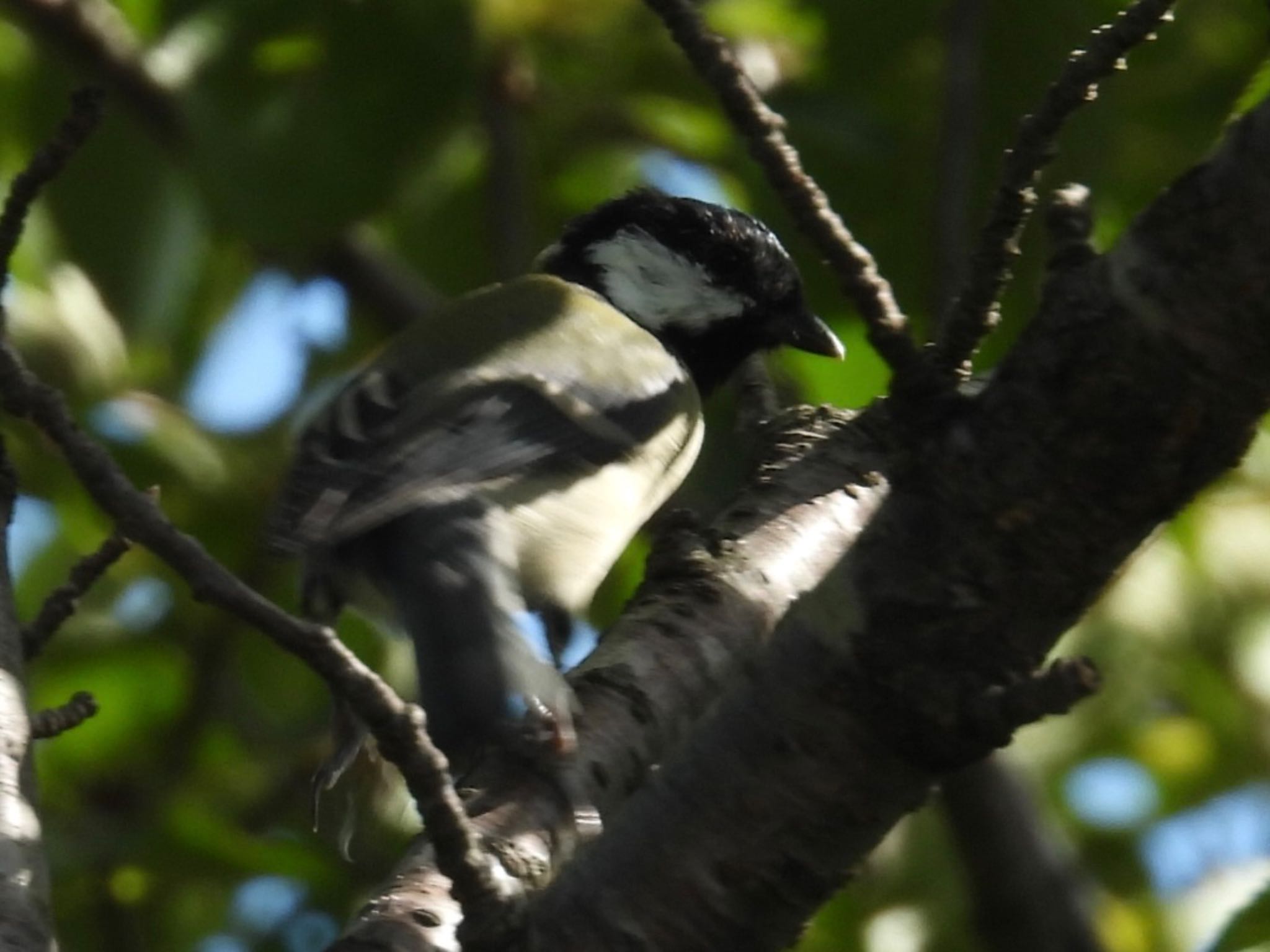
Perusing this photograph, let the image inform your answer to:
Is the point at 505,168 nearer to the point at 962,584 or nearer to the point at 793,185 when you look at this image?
the point at 793,185

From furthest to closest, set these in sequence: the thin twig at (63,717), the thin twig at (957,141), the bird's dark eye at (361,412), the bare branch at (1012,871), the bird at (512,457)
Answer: the bare branch at (1012,871)
the thin twig at (957,141)
the bird's dark eye at (361,412)
the bird at (512,457)
the thin twig at (63,717)

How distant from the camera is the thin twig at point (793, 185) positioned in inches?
47.5

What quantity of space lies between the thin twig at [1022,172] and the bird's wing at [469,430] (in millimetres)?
641

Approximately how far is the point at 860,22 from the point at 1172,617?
3.21 feet

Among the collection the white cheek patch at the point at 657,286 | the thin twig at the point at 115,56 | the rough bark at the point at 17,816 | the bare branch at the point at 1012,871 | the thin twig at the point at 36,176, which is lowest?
the bare branch at the point at 1012,871

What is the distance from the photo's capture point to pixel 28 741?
1.24 meters

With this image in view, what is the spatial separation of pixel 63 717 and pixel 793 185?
69 centimetres

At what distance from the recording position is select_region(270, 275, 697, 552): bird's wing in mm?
1678

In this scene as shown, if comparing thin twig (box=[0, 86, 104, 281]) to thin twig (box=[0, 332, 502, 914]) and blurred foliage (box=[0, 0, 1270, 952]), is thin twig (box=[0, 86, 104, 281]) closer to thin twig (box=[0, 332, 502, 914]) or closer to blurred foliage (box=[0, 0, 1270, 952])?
thin twig (box=[0, 332, 502, 914])

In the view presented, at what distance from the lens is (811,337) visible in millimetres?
2488

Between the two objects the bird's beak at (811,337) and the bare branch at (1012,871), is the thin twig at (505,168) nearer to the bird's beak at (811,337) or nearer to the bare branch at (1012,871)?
the bird's beak at (811,337)

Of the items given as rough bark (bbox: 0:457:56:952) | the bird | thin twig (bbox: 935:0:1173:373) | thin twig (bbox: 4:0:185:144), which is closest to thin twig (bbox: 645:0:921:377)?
thin twig (bbox: 935:0:1173:373)

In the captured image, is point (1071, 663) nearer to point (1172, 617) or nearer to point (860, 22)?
point (860, 22)

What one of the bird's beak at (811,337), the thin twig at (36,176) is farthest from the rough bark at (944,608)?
the bird's beak at (811,337)
